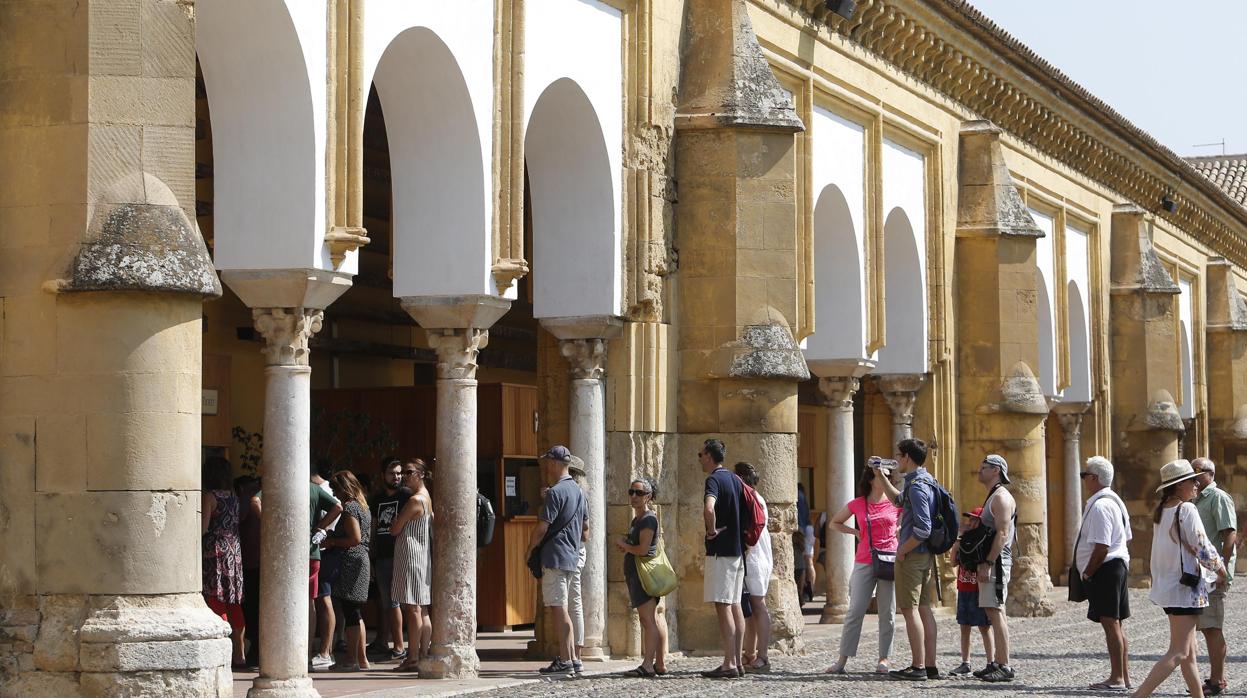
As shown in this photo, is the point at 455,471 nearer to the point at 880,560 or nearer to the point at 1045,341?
the point at 880,560

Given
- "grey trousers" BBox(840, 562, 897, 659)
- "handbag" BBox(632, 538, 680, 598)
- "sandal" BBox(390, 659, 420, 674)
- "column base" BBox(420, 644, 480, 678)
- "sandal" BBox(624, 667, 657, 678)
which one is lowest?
"sandal" BBox(624, 667, 657, 678)

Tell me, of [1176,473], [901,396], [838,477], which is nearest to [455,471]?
[1176,473]

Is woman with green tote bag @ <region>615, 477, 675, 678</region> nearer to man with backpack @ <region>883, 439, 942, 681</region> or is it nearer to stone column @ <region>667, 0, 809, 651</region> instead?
man with backpack @ <region>883, 439, 942, 681</region>

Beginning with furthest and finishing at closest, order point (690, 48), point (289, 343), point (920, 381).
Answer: point (920, 381) < point (690, 48) < point (289, 343)

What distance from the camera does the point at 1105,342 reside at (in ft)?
90.3

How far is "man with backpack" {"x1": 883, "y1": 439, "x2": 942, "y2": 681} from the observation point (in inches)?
510

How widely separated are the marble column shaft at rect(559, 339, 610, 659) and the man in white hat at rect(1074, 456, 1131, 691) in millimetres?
3497

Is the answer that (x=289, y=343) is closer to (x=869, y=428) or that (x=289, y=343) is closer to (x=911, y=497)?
(x=911, y=497)

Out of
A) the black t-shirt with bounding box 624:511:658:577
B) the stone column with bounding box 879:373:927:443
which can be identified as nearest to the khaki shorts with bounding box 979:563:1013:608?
the black t-shirt with bounding box 624:511:658:577

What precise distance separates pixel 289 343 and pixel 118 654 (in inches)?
108

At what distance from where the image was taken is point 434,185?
12.8 meters

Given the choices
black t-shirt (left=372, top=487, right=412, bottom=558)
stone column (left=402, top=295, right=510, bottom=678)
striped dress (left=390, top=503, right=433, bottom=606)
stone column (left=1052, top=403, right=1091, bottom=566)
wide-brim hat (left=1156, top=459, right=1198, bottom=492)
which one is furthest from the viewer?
stone column (left=1052, top=403, right=1091, bottom=566)

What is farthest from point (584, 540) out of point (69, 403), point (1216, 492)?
point (69, 403)

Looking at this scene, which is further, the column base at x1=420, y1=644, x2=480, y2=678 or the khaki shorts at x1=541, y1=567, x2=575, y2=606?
the khaki shorts at x1=541, y1=567, x2=575, y2=606
